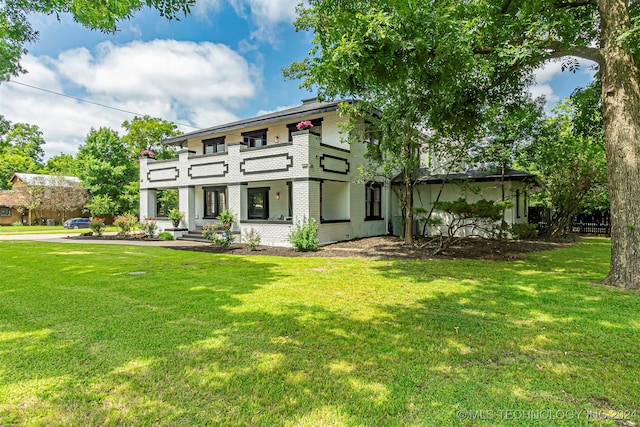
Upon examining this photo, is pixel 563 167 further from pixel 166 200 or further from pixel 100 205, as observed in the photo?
pixel 100 205

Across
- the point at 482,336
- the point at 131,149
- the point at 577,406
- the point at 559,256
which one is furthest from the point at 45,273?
the point at 131,149

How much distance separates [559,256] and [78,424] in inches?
499

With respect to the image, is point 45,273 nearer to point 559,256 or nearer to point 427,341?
point 427,341

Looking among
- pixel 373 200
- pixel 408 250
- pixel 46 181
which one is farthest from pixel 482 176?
pixel 46 181

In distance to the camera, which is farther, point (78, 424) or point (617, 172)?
point (617, 172)

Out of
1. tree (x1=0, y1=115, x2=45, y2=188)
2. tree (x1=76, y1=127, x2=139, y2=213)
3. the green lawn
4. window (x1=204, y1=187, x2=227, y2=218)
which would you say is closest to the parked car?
tree (x1=76, y1=127, x2=139, y2=213)

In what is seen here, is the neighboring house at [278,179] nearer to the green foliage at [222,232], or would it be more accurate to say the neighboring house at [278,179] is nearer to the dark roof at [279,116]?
the dark roof at [279,116]

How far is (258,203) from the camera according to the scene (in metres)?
16.7

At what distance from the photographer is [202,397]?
2.58m

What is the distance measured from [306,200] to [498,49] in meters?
8.05

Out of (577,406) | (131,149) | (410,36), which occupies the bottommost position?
(577,406)

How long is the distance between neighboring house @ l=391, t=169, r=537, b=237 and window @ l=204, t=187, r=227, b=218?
10247 mm

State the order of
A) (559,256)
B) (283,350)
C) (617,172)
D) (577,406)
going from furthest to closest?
(559,256) → (617,172) → (283,350) → (577,406)

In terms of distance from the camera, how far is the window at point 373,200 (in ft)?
53.6
